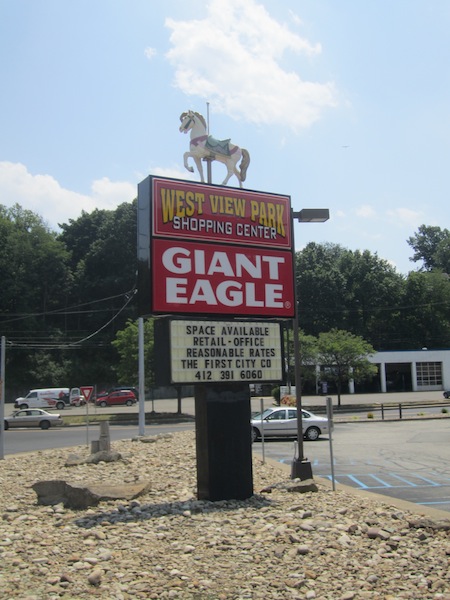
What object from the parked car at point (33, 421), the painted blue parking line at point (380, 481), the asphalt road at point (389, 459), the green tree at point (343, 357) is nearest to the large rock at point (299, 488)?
the asphalt road at point (389, 459)

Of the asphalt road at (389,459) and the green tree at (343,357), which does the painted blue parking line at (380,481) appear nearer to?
the asphalt road at (389,459)

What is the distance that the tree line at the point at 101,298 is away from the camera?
250ft

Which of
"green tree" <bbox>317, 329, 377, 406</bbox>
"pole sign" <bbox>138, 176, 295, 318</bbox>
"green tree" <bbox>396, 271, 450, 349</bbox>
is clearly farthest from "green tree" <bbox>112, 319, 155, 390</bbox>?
"green tree" <bbox>396, 271, 450, 349</bbox>

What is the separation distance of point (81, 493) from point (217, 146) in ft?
25.0

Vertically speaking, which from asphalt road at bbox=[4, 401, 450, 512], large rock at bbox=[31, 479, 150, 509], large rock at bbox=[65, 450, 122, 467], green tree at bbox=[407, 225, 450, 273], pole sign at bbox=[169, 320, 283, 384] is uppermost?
green tree at bbox=[407, 225, 450, 273]

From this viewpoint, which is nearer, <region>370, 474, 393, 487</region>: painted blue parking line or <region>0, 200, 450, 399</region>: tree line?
Result: <region>370, 474, 393, 487</region>: painted blue parking line

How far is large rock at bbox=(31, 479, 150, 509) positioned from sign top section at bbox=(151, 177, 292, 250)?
4.41 metres

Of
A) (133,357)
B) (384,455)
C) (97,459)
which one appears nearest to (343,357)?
(133,357)

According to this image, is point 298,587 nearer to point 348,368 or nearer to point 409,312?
point 348,368

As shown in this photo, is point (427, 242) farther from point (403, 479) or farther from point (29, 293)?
point (403, 479)

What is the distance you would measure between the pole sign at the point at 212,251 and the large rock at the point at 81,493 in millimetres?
3097

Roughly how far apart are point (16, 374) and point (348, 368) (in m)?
42.3

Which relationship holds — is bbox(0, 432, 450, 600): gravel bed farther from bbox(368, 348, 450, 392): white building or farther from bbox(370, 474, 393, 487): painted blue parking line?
bbox(368, 348, 450, 392): white building

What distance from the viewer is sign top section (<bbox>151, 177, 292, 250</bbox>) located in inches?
414
